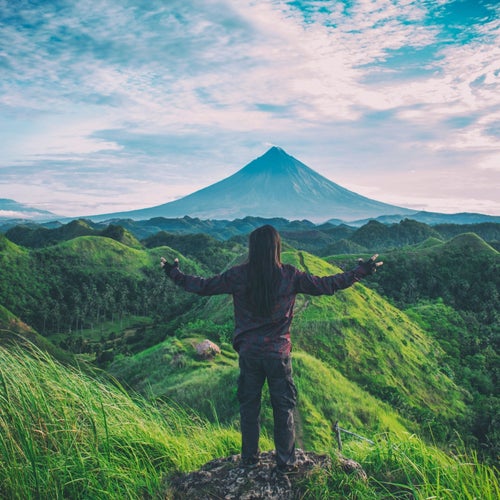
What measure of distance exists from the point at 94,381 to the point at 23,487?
3.39ft

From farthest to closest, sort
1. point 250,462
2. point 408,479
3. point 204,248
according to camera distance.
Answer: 1. point 204,248
2. point 250,462
3. point 408,479

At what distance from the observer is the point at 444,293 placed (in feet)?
155

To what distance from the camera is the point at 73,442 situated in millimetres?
2398

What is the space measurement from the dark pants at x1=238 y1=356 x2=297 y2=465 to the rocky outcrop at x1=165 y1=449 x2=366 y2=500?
0.15 meters

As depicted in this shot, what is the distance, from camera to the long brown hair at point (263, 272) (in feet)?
9.52

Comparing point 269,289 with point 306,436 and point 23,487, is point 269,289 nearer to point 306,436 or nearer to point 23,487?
point 23,487

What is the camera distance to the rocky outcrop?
7.76 ft

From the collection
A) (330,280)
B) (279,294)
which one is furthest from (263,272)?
(330,280)

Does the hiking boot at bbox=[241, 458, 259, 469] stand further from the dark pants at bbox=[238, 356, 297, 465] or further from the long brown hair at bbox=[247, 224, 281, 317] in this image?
the long brown hair at bbox=[247, 224, 281, 317]

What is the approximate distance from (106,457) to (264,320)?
138 cm

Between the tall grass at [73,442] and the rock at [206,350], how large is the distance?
11838 mm

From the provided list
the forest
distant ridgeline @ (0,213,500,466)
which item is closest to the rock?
distant ridgeline @ (0,213,500,466)

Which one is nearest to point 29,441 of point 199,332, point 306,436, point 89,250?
point 306,436

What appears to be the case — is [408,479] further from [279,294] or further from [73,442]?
[73,442]
